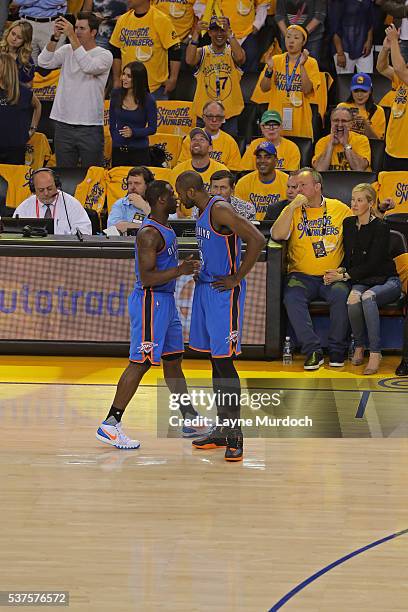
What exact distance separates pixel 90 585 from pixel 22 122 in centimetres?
837

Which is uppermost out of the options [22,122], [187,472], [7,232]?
[22,122]

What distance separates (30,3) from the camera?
14016mm

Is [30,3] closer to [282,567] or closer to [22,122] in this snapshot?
[22,122]

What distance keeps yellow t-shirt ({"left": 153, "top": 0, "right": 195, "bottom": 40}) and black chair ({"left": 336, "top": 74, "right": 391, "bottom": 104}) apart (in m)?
1.91

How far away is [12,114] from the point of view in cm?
1276

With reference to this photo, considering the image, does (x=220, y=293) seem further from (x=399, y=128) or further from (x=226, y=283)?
(x=399, y=128)

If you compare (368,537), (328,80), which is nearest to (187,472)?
(368,537)

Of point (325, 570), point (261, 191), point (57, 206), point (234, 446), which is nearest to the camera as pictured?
point (325, 570)

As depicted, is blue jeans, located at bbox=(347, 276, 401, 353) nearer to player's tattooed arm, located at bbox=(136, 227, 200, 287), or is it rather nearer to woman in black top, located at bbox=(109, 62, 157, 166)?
player's tattooed arm, located at bbox=(136, 227, 200, 287)

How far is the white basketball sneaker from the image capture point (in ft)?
24.9

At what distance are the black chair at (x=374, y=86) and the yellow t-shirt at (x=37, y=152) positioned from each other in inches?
133

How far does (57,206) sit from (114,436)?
3830mm

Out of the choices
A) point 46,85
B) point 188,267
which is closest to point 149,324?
point 188,267

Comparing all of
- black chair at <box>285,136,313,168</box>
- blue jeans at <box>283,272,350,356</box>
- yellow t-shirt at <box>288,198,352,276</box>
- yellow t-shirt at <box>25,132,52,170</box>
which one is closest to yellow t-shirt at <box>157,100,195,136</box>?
yellow t-shirt at <box>25,132,52,170</box>
